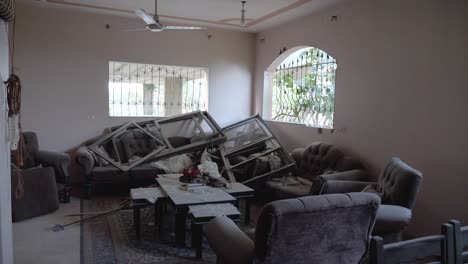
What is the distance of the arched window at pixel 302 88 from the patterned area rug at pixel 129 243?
2.65 meters

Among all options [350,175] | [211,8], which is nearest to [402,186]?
[350,175]

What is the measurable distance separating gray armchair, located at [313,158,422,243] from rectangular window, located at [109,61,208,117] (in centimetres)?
377

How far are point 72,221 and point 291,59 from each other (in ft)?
14.0

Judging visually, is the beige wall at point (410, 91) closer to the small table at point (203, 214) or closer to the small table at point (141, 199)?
the small table at point (203, 214)

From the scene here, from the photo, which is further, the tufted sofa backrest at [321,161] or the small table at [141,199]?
the tufted sofa backrest at [321,161]

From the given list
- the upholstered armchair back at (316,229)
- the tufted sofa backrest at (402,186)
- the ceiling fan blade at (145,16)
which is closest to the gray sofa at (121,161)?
the ceiling fan blade at (145,16)

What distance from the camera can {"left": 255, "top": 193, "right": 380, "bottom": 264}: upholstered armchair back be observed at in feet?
6.19

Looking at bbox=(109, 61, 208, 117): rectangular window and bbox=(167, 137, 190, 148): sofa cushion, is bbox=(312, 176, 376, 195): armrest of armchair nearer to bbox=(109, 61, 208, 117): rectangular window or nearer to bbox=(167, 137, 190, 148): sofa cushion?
bbox=(167, 137, 190, 148): sofa cushion

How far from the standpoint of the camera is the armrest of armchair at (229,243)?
2.02 metres

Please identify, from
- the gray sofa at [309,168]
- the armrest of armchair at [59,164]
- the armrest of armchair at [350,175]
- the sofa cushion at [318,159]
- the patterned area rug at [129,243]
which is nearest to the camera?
the patterned area rug at [129,243]

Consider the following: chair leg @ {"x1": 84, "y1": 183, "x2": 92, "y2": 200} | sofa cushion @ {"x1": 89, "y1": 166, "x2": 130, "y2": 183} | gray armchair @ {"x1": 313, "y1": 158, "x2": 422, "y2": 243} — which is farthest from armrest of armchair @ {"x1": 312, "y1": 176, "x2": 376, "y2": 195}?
chair leg @ {"x1": 84, "y1": 183, "x2": 92, "y2": 200}

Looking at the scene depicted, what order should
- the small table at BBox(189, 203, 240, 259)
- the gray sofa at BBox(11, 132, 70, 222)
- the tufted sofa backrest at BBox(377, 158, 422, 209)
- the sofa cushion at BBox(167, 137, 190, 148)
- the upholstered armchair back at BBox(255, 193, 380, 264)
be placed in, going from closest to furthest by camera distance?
the upholstered armchair back at BBox(255, 193, 380, 264) → the tufted sofa backrest at BBox(377, 158, 422, 209) → the small table at BBox(189, 203, 240, 259) → the gray sofa at BBox(11, 132, 70, 222) → the sofa cushion at BBox(167, 137, 190, 148)

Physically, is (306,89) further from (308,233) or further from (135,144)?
(308,233)

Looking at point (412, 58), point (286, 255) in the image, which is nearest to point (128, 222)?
point (286, 255)
